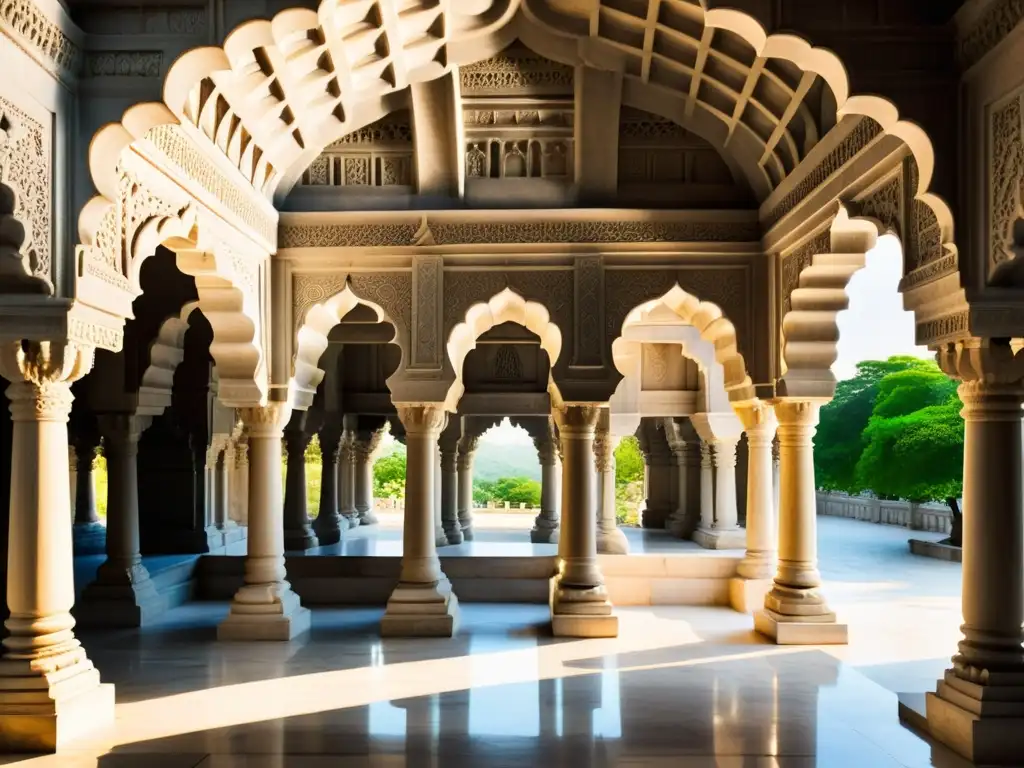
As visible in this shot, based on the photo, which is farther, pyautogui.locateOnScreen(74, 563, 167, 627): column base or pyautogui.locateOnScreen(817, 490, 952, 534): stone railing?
pyautogui.locateOnScreen(817, 490, 952, 534): stone railing

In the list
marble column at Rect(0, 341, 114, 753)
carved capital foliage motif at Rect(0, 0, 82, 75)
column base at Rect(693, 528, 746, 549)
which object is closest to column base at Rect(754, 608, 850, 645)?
column base at Rect(693, 528, 746, 549)

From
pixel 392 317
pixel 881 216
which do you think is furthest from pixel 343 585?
pixel 881 216

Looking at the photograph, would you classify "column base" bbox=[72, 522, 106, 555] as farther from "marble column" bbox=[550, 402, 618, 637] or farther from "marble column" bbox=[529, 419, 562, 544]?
"marble column" bbox=[550, 402, 618, 637]

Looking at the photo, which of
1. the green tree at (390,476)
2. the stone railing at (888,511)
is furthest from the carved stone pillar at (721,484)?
the green tree at (390,476)

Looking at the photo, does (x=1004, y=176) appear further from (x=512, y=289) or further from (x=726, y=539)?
(x=726, y=539)

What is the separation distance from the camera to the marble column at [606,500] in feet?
48.2

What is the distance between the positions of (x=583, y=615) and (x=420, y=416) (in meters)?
2.90

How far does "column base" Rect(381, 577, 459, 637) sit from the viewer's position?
10422 mm

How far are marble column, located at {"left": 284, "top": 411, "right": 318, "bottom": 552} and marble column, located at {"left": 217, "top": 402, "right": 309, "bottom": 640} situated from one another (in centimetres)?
485

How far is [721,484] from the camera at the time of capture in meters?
15.7

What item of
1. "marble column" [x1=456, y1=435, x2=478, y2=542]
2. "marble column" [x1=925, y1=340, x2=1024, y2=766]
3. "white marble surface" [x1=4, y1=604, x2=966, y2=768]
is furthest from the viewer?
"marble column" [x1=456, y1=435, x2=478, y2=542]

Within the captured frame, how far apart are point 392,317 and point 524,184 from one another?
209 cm

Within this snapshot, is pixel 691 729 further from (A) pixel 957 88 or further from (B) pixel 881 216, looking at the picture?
(A) pixel 957 88

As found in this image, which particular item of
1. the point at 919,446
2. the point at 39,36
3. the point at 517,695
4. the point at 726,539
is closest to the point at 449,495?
the point at 726,539
